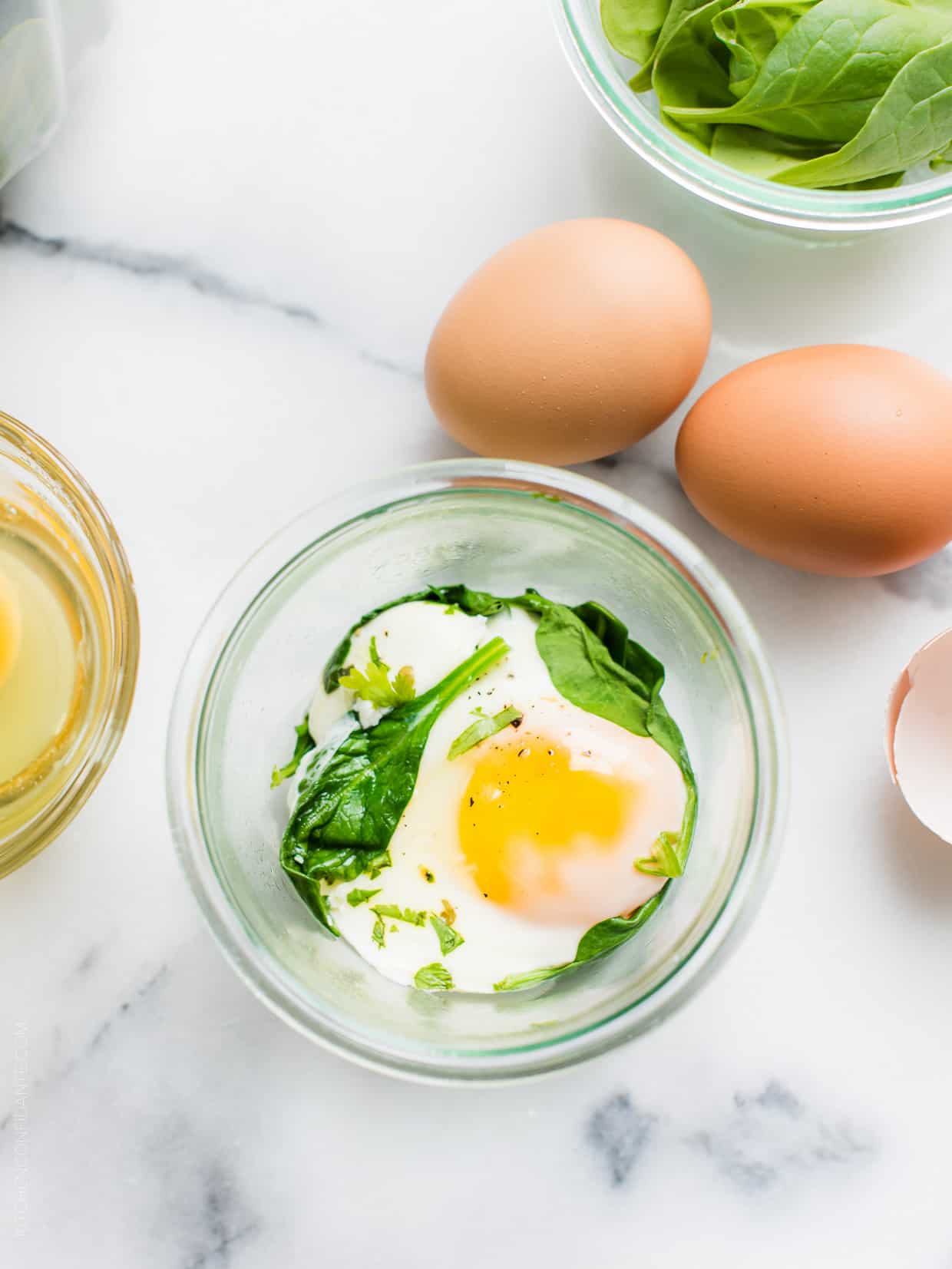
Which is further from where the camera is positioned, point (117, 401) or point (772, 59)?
point (117, 401)

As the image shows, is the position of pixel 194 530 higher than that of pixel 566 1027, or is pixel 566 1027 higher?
pixel 194 530

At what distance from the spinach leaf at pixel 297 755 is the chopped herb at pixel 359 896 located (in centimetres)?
14

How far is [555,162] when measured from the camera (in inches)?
46.8

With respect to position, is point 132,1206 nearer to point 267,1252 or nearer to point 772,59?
point 267,1252

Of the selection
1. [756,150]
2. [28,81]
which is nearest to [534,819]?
[756,150]

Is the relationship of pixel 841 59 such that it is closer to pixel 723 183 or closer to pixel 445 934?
pixel 723 183

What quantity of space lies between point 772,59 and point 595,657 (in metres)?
0.55

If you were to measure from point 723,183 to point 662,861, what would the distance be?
2.02ft

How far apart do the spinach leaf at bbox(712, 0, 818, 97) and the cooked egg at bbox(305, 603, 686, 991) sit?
56 centimetres

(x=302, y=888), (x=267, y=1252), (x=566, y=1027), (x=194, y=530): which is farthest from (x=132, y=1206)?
(x=194, y=530)

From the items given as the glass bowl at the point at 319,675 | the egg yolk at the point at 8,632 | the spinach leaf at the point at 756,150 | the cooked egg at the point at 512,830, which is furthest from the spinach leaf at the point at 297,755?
the spinach leaf at the point at 756,150

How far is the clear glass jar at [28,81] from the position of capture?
1012 millimetres

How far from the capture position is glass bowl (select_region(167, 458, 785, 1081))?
100 centimetres

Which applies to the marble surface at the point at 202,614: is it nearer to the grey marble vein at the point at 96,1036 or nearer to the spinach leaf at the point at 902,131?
the grey marble vein at the point at 96,1036
